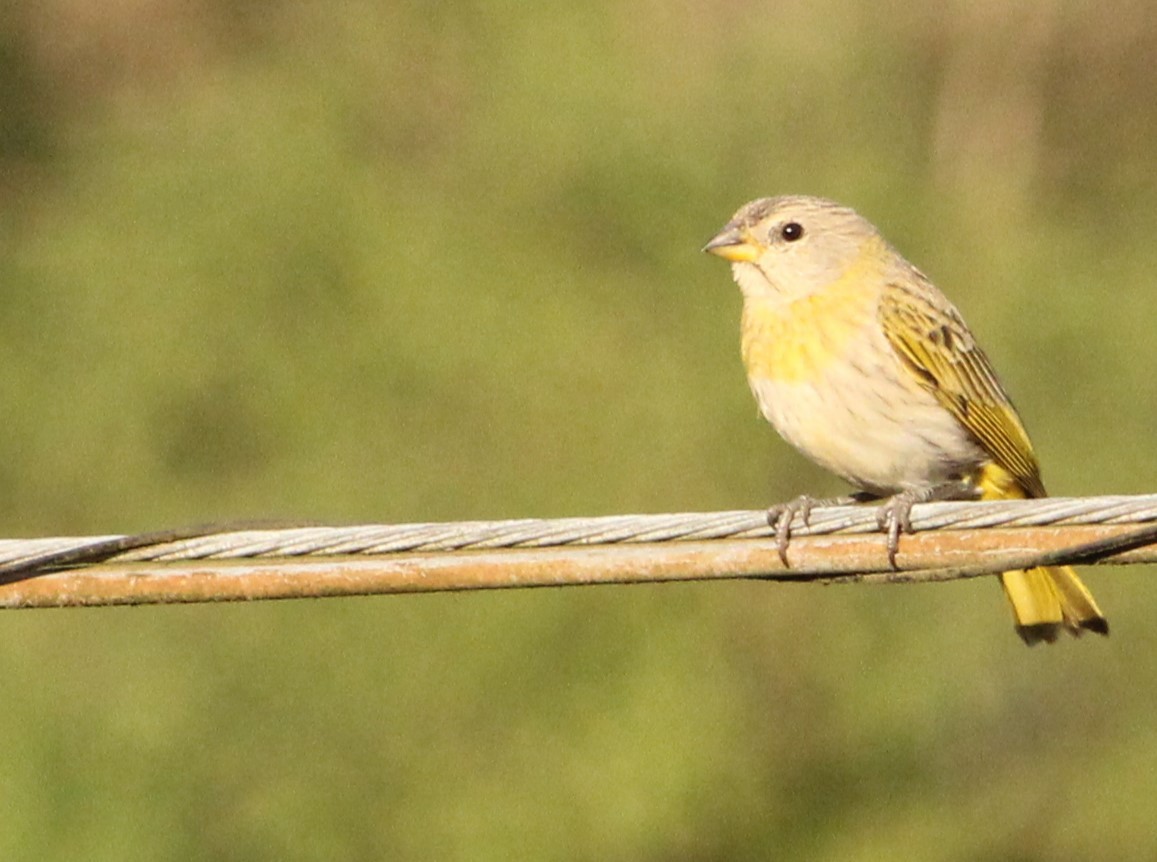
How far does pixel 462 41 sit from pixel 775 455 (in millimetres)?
4632

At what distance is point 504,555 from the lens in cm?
415

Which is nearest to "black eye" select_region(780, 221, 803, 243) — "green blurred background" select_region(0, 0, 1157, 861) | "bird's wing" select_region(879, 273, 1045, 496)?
"bird's wing" select_region(879, 273, 1045, 496)

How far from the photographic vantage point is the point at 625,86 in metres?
12.1

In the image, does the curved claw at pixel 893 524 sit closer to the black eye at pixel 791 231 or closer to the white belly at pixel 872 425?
the white belly at pixel 872 425

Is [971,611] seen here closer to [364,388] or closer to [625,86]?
[364,388]

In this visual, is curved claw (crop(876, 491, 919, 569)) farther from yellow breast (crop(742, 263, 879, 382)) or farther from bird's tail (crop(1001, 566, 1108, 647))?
yellow breast (crop(742, 263, 879, 382))

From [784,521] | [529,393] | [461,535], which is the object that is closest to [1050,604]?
[784,521]

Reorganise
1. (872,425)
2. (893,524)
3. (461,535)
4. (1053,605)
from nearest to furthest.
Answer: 1. (461,535)
2. (893,524)
3. (1053,605)
4. (872,425)

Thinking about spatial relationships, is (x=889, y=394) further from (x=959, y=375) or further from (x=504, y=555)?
(x=504, y=555)

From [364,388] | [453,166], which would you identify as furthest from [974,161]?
[364,388]

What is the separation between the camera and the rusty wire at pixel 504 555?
13.3 feet

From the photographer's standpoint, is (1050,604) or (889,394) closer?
(1050,604)

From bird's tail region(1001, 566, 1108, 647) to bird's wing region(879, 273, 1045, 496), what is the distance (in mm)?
400

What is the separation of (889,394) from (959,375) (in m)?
0.27
